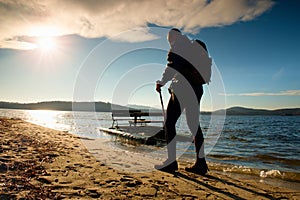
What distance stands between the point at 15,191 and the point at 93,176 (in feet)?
3.92

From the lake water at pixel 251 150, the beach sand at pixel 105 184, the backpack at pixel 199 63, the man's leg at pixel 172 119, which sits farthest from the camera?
the lake water at pixel 251 150

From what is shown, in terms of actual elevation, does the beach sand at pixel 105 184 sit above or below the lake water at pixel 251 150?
above

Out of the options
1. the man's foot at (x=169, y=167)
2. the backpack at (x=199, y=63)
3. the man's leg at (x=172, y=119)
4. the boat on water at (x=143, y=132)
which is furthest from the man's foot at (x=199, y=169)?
the boat on water at (x=143, y=132)

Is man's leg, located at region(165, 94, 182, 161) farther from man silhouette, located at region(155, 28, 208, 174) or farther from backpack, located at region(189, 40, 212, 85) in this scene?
backpack, located at region(189, 40, 212, 85)

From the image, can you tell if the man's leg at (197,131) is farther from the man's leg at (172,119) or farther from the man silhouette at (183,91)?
the man's leg at (172,119)

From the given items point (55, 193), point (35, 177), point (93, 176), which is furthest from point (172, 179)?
point (35, 177)

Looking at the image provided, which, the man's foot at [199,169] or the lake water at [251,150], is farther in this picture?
the lake water at [251,150]

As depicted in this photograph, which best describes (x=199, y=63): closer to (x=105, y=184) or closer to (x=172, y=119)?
(x=172, y=119)

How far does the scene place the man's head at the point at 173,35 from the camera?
453 cm

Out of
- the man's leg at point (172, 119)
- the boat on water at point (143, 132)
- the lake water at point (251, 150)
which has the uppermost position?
the man's leg at point (172, 119)

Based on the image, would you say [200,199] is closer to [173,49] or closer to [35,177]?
[35,177]

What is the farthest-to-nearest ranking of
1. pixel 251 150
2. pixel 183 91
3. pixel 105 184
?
pixel 251 150
pixel 183 91
pixel 105 184

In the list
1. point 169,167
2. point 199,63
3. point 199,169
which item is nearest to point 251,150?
point 199,169

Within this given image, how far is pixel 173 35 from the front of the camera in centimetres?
457
